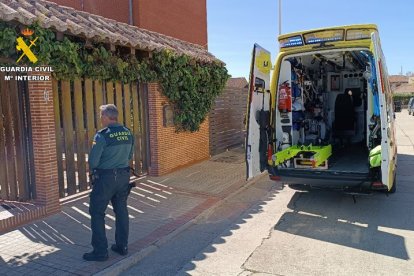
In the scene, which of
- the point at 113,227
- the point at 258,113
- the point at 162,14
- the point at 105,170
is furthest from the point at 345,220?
the point at 162,14

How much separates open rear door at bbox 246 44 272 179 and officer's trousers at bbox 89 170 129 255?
2496mm

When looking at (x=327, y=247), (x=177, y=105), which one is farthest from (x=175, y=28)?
(x=327, y=247)

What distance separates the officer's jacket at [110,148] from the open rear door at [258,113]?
2.52 m

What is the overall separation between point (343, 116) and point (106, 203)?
7226mm

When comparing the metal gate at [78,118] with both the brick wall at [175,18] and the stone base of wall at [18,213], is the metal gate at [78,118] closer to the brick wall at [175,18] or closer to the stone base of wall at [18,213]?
the stone base of wall at [18,213]

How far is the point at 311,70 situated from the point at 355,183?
354cm

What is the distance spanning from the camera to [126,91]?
796cm

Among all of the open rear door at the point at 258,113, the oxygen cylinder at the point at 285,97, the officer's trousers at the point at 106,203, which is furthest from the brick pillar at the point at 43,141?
the oxygen cylinder at the point at 285,97

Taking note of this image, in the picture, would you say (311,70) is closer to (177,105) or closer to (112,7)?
(177,105)

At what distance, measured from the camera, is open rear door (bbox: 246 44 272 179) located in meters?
6.17

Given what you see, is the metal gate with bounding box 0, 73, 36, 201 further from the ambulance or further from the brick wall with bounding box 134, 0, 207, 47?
the brick wall with bounding box 134, 0, 207, 47

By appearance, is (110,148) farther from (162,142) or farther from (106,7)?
(106,7)

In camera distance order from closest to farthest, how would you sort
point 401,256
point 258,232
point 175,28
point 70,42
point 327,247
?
point 401,256 → point 327,247 → point 258,232 → point 70,42 → point 175,28

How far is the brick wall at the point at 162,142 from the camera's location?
8680 millimetres
